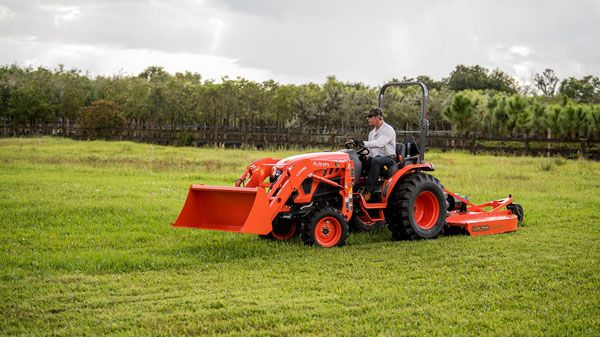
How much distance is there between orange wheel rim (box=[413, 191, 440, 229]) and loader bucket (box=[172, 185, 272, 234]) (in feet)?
10.4

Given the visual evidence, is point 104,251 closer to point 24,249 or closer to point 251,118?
point 24,249

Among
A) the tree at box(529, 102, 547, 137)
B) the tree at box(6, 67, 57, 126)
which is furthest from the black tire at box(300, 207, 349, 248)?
the tree at box(6, 67, 57, 126)

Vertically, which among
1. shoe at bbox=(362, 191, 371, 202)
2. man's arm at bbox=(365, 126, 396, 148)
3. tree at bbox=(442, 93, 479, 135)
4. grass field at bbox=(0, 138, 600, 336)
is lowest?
grass field at bbox=(0, 138, 600, 336)

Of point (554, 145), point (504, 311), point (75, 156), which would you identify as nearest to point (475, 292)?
point (504, 311)

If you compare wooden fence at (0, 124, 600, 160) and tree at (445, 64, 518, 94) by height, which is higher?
tree at (445, 64, 518, 94)

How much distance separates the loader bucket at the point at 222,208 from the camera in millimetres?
7910

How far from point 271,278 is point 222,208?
1858 mm

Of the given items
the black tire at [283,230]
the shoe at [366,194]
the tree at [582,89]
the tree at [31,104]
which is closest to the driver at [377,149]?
the shoe at [366,194]

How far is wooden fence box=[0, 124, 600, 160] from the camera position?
3198 cm

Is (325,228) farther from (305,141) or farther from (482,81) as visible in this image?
(482,81)

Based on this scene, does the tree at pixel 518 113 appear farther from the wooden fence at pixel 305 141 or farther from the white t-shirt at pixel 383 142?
the white t-shirt at pixel 383 142

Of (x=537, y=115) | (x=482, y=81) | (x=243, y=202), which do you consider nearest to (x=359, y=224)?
(x=243, y=202)

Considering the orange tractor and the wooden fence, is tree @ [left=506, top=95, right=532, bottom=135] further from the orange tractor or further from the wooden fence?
the orange tractor

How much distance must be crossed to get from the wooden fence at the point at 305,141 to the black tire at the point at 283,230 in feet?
75.4
